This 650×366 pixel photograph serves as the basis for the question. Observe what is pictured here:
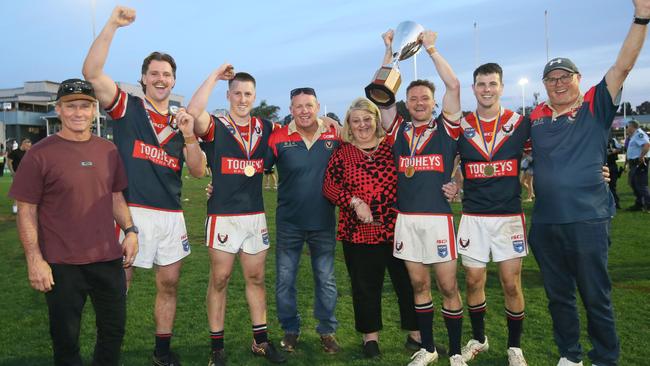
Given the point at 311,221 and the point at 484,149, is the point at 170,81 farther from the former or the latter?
the point at 484,149

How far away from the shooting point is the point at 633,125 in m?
14.2

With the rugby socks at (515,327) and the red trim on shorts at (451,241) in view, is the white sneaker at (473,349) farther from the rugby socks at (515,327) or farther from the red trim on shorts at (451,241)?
the red trim on shorts at (451,241)

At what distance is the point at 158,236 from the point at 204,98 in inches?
49.6

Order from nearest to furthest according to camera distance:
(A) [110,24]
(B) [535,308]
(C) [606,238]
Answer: (A) [110,24] < (C) [606,238] < (B) [535,308]

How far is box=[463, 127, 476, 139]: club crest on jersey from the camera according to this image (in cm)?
435

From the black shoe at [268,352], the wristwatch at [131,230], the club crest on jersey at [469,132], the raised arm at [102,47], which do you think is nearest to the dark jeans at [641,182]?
the club crest on jersey at [469,132]

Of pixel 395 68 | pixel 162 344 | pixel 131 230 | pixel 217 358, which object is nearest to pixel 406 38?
pixel 395 68

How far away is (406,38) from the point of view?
14.4 ft

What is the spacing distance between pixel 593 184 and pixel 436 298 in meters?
3.00

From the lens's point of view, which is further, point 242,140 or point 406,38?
point 242,140

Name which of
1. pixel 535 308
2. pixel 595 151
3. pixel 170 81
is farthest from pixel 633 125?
pixel 170 81

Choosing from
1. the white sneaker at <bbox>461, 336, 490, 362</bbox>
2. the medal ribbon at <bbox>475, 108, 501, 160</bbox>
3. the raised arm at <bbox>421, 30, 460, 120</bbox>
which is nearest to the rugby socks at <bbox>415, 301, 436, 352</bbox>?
the white sneaker at <bbox>461, 336, 490, 362</bbox>

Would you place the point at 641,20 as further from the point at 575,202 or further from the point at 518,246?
the point at 518,246

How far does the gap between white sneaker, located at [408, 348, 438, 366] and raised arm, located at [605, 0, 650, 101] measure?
8.70ft
